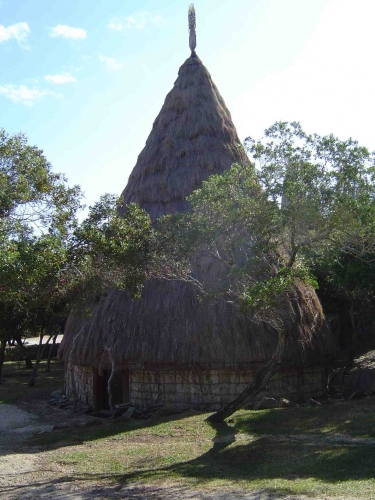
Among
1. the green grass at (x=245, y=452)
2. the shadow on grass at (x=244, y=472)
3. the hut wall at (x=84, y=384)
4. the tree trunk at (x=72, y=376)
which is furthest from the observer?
the hut wall at (x=84, y=384)

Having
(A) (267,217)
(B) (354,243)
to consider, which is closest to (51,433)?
(A) (267,217)

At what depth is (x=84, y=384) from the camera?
15.9m

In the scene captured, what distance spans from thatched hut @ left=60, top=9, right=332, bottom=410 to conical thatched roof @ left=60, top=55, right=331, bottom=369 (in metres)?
0.03

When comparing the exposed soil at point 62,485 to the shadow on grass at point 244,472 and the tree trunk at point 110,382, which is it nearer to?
the shadow on grass at point 244,472

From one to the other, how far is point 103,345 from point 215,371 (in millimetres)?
3114

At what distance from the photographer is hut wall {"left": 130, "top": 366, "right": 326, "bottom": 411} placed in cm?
1412

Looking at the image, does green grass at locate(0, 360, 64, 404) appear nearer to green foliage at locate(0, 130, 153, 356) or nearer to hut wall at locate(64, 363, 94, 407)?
hut wall at locate(64, 363, 94, 407)

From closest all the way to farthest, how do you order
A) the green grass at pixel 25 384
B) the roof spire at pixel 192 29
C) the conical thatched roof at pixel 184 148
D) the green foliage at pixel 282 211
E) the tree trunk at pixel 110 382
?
1. the green foliage at pixel 282 211
2. the tree trunk at pixel 110 382
3. the conical thatched roof at pixel 184 148
4. the green grass at pixel 25 384
5. the roof spire at pixel 192 29

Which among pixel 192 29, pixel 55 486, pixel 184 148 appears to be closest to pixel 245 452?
pixel 55 486

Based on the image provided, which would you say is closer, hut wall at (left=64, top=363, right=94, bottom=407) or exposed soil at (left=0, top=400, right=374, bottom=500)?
exposed soil at (left=0, top=400, right=374, bottom=500)

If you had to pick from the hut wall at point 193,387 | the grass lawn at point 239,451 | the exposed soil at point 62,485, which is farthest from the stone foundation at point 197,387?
the exposed soil at point 62,485

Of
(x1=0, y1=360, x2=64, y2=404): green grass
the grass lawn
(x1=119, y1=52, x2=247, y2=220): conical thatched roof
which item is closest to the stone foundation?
the grass lawn

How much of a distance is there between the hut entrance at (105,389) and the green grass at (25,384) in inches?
112

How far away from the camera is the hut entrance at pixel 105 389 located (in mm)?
15261
